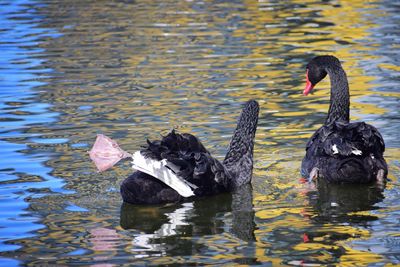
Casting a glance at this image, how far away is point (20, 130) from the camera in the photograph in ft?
37.2

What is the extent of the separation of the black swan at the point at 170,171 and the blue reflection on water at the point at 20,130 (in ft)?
2.24

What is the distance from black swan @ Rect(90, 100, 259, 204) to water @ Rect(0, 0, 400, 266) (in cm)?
14

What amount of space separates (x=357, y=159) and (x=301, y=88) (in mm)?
4918

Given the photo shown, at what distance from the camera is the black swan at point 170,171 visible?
8.05 m

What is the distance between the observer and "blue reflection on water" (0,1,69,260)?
8002mm

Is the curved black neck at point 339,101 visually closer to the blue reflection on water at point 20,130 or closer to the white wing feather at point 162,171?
the white wing feather at point 162,171

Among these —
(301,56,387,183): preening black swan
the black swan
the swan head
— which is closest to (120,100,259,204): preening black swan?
the black swan

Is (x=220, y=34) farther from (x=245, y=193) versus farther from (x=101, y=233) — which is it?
(x=101, y=233)

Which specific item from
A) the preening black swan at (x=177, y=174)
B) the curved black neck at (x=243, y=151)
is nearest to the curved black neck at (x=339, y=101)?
the curved black neck at (x=243, y=151)

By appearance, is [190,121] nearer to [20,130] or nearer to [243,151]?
[20,130]

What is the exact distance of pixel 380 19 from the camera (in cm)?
2047

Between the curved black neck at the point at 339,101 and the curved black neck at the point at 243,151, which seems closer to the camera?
the curved black neck at the point at 243,151

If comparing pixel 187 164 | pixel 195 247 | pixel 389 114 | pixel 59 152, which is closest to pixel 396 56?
pixel 389 114

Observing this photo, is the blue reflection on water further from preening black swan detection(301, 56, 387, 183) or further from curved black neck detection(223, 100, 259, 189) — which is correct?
preening black swan detection(301, 56, 387, 183)
